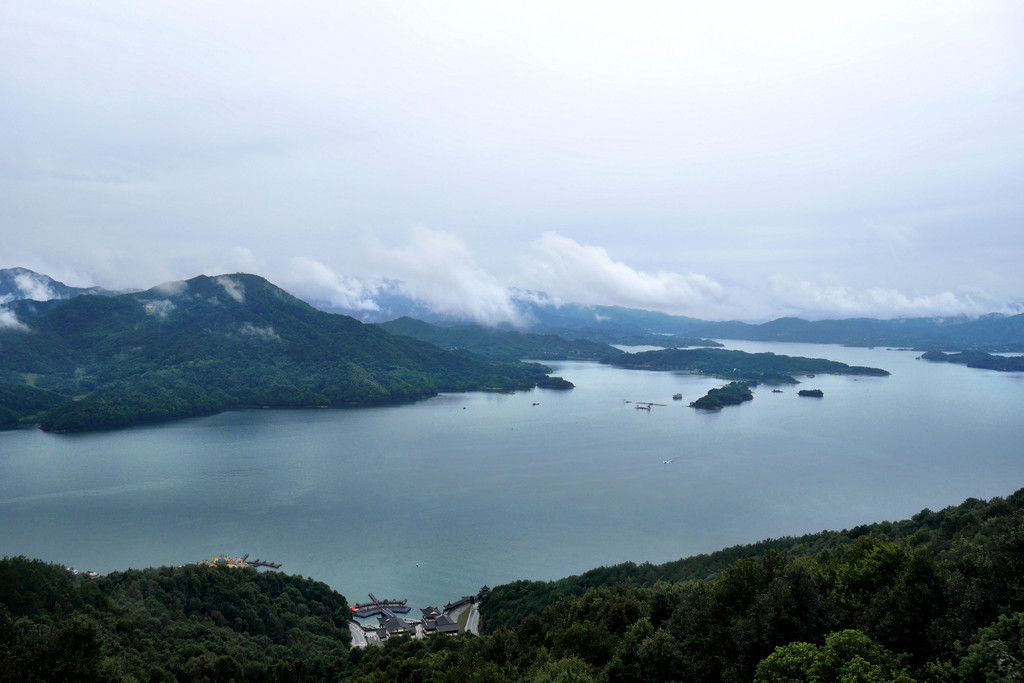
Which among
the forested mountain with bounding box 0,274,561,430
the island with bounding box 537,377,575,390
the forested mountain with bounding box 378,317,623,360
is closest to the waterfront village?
the forested mountain with bounding box 0,274,561,430

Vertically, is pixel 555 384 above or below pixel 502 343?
below

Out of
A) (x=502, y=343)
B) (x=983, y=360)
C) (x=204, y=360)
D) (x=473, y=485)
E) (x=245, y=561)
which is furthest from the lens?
(x=502, y=343)

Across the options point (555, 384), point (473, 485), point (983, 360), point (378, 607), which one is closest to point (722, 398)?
point (555, 384)

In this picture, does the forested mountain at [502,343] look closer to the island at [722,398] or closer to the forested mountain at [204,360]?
the forested mountain at [204,360]

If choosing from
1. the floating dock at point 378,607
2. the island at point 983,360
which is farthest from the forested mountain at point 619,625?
the island at point 983,360

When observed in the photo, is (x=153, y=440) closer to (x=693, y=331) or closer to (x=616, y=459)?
(x=616, y=459)

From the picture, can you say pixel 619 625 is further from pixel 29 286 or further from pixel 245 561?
pixel 29 286

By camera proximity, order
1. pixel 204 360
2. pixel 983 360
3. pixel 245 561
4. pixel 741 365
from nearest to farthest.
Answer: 1. pixel 245 561
2. pixel 204 360
3. pixel 741 365
4. pixel 983 360
